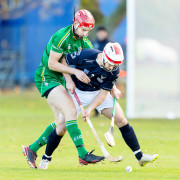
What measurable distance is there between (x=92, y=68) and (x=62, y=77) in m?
0.76

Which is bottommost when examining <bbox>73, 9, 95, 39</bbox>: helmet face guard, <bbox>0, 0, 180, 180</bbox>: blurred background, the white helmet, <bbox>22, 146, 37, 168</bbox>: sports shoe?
<bbox>0, 0, 180, 180</bbox>: blurred background

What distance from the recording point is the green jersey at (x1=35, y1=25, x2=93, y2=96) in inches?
309

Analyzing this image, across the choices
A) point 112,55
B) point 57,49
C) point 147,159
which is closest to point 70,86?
point 57,49

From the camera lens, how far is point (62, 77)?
27.3 feet

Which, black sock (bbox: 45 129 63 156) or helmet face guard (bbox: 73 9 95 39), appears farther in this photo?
black sock (bbox: 45 129 63 156)

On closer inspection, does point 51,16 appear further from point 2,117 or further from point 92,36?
point 2,117

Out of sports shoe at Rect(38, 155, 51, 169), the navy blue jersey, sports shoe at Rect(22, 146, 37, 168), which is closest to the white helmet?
the navy blue jersey

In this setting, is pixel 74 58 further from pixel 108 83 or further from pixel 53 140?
pixel 53 140

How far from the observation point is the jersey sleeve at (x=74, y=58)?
7.72 metres

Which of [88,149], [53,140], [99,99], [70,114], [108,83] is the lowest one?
[88,149]

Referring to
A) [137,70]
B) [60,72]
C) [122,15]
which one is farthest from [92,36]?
[60,72]

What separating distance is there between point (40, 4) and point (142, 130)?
1284cm

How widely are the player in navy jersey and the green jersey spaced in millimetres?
165

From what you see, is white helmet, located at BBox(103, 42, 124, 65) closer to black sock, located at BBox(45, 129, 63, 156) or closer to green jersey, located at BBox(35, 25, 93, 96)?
green jersey, located at BBox(35, 25, 93, 96)
